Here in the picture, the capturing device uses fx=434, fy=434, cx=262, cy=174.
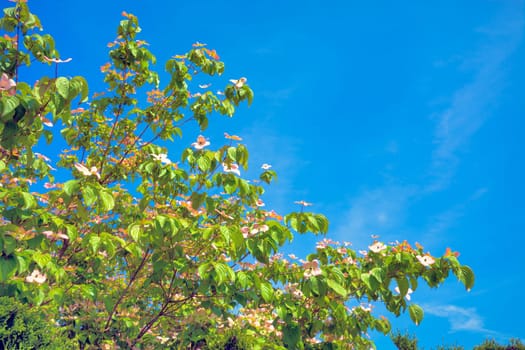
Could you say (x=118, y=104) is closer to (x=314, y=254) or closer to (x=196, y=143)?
(x=196, y=143)

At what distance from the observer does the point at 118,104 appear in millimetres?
5949

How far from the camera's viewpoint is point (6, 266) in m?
3.27

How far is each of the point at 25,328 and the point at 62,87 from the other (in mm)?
2169

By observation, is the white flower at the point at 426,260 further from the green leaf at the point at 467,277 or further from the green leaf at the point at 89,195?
the green leaf at the point at 89,195

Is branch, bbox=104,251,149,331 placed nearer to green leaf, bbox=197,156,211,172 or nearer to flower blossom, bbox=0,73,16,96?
green leaf, bbox=197,156,211,172

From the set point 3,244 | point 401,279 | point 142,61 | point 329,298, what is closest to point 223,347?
point 329,298

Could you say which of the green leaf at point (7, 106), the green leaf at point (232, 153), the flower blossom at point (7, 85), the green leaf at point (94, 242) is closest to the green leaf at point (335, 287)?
the green leaf at point (232, 153)

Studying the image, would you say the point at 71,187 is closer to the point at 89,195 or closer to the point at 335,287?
the point at 89,195

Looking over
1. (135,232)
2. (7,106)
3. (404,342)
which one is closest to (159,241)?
(135,232)

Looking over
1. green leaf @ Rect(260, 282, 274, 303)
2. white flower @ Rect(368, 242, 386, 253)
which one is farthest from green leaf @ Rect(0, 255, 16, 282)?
white flower @ Rect(368, 242, 386, 253)

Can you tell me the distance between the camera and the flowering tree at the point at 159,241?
3.86 meters

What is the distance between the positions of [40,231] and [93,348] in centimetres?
208

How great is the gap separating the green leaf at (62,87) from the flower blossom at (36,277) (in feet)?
5.85

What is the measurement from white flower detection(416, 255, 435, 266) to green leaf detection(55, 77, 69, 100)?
10.8 feet
